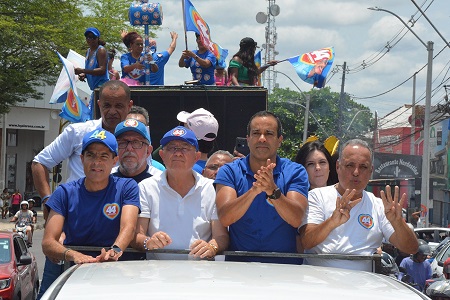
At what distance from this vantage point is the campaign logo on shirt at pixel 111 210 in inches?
193

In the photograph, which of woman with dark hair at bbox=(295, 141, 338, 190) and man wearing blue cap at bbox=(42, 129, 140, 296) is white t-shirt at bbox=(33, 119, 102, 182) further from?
woman with dark hair at bbox=(295, 141, 338, 190)

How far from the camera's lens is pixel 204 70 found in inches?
448

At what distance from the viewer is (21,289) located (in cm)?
1373

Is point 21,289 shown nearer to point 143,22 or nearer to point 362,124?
point 143,22

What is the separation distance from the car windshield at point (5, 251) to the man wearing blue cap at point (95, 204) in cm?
936

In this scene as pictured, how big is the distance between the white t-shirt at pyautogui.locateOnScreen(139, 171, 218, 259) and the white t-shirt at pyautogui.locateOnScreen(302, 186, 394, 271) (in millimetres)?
552

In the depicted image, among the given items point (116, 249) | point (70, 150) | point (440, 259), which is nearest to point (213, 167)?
point (70, 150)

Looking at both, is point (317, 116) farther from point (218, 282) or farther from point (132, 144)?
point (218, 282)

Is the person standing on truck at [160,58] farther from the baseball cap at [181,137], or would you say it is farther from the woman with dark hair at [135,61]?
the baseball cap at [181,137]

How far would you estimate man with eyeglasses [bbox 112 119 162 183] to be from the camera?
222 inches

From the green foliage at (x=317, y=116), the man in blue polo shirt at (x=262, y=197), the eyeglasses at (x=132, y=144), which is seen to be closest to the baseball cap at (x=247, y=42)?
A: the eyeglasses at (x=132, y=144)

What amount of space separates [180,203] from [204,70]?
636 centimetres

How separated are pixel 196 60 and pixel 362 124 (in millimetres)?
76250

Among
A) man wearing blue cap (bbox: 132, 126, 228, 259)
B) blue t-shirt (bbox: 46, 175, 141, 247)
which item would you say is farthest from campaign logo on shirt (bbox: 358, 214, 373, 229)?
blue t-shirt (bbox: 46, 175, 141, 247)
